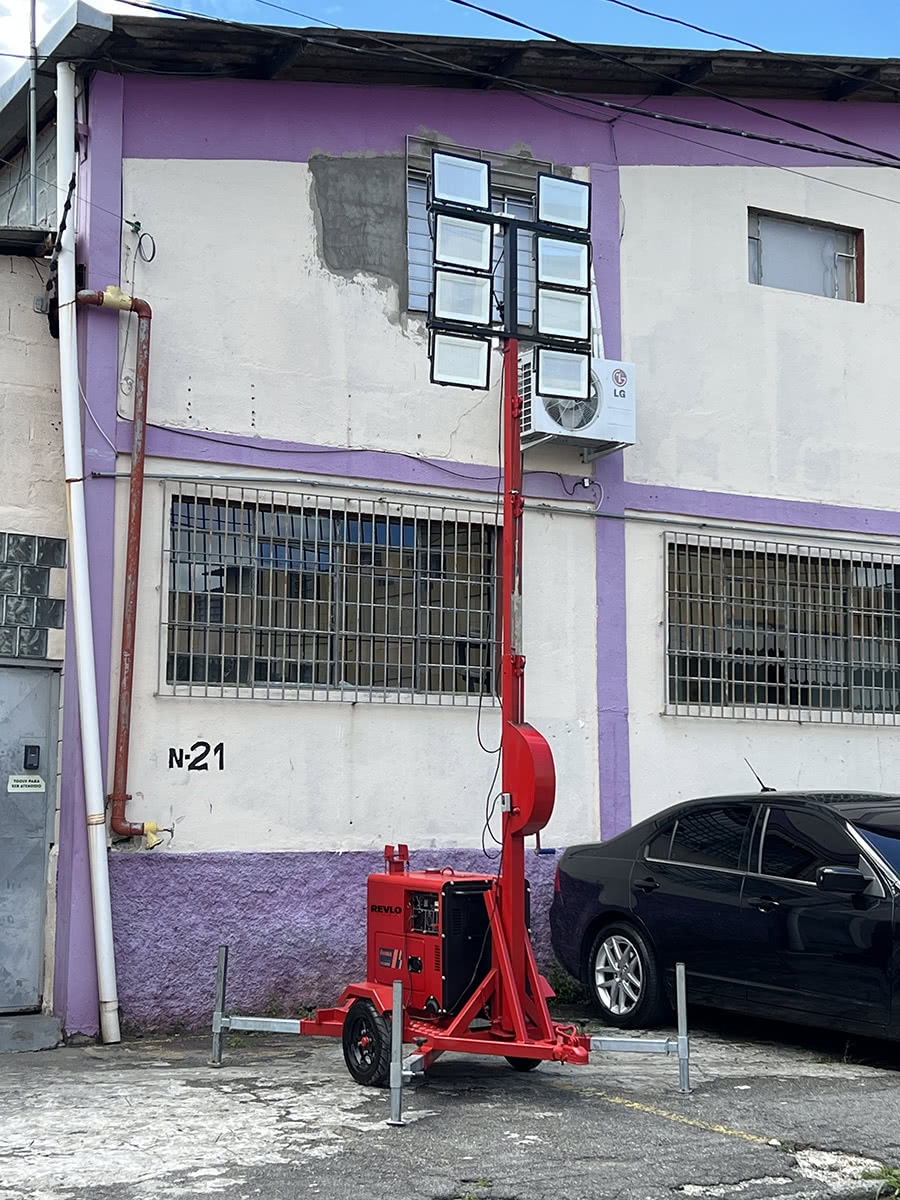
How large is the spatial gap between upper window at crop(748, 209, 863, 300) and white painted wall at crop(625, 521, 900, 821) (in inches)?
105

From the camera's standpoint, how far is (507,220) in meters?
7.69

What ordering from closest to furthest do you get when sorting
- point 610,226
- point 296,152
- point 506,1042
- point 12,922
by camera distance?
1. point 506,1042
2. point 12,922
3. point 296,152
4. point 610,226

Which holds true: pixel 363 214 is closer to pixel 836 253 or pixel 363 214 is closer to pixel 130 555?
pixel 130 555

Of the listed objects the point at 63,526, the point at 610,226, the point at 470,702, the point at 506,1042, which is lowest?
the point at 506,1042

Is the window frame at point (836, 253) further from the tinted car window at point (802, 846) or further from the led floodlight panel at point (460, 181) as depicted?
the tinted car window at point (802, 846)

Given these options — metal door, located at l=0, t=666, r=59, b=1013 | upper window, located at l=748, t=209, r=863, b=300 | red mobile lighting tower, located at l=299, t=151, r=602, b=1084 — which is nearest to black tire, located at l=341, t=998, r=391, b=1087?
red mobile lighting tower, located at l=299, t=151, r=602, b=1084

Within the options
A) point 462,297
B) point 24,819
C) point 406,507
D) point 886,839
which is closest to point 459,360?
point 462,297

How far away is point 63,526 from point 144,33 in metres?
3.36

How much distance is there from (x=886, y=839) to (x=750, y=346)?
532cm

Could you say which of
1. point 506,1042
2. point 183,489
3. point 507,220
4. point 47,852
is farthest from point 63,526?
point 506,1042

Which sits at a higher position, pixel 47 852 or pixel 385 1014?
pixel 47 852

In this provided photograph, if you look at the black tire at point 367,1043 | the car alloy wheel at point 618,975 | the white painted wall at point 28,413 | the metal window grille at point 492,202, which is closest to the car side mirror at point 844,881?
the car alloy wheel at point 618,975

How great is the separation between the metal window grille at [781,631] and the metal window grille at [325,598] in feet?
5.68

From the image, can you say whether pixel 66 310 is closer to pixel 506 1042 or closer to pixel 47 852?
pixel 47 852
